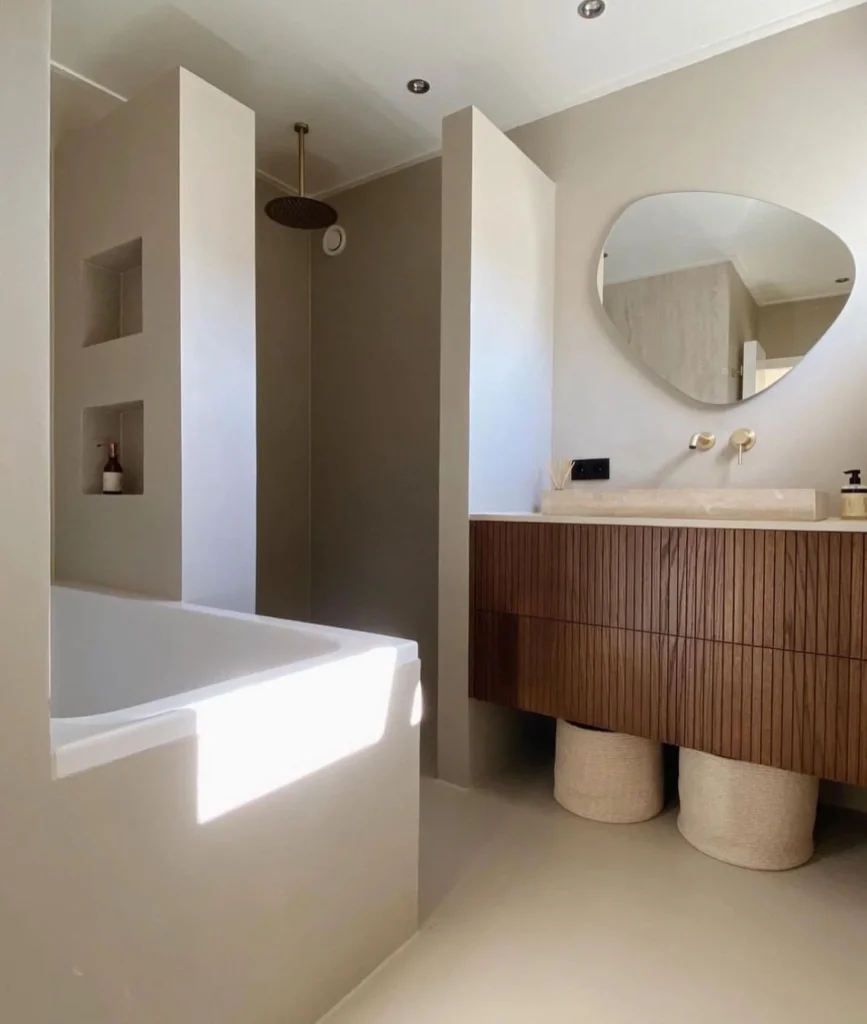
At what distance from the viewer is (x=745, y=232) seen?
87.7 inches

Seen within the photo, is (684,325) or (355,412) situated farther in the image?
(355,412)

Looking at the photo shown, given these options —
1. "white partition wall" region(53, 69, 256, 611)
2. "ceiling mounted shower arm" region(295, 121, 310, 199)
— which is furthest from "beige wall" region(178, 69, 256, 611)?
"ceiling mounted shower arm" region(295, 121, 310, 199)

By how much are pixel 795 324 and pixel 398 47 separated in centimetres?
166

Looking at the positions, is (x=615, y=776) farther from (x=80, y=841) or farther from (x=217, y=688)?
(x=80, y=841)

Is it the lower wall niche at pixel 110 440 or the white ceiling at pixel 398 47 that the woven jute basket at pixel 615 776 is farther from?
the white ceiling at pixel 398 47

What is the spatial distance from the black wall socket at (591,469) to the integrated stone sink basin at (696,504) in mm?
346

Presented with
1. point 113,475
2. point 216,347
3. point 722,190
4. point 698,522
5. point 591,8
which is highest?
point 591,8

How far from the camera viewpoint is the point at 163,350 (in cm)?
211

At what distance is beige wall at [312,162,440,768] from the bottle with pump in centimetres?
111

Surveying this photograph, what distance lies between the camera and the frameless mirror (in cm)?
211

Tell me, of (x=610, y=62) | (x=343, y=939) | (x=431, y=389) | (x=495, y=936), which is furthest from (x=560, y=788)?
(x=610, y=62)

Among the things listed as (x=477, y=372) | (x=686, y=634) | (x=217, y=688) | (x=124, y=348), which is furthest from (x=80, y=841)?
(x=124, y=348)

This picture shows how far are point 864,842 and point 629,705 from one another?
818 millimetres

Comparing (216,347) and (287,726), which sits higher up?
(216,347)
